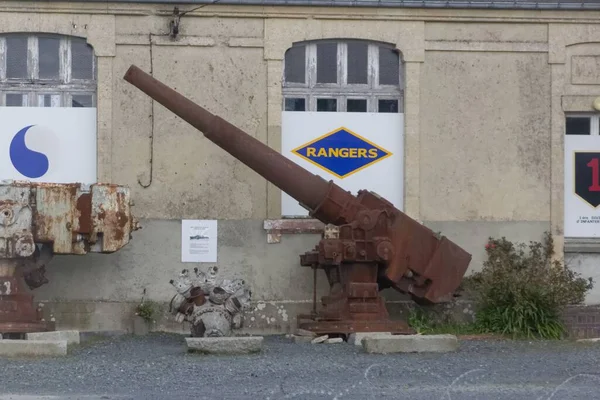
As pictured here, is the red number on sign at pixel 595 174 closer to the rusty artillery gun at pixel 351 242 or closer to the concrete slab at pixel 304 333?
the rusty artillery gun at pixel 351 242

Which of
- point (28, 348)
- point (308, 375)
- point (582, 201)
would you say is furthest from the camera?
point (582, 201)

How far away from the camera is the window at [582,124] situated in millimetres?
17828

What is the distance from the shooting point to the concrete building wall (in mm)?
16969

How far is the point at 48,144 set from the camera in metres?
17.1

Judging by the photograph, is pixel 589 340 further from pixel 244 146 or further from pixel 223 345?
pixel 223 345

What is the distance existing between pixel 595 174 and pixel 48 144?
775cm

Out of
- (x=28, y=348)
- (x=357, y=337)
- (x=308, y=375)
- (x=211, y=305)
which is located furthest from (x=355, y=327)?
(x=28, y=348)

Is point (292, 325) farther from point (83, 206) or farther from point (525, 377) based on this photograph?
point (525, 377)

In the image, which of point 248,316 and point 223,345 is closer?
point 223,345

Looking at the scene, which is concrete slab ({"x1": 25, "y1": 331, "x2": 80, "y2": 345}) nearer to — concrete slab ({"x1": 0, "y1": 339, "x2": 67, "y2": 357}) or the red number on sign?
concrete slab ({"x1": 0, "y1": 339, "x2": 67, "y2": 357})

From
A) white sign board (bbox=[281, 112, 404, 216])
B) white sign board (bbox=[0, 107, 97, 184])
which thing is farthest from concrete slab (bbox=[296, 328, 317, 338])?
white sign board (bbox=[0, 107, 97, 184])

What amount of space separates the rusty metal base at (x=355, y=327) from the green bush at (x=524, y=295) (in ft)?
4.25

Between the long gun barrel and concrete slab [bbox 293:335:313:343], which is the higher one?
the long gun barrel

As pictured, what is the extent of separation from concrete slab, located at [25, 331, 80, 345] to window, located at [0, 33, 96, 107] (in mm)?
4136
